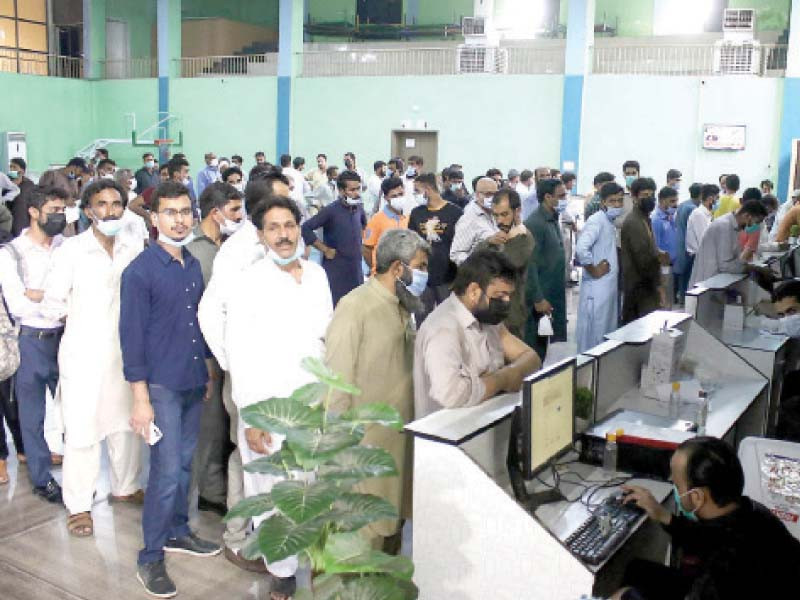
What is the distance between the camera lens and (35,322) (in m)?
4.11

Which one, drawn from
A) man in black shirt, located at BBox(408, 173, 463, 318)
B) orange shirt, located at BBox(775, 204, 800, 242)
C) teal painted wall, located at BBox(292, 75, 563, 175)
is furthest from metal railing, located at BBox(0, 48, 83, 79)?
orange shirt, located at BBox(775, 204, 800, 242)

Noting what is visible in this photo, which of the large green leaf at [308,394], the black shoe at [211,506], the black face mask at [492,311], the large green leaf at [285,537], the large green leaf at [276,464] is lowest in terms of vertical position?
the black shoe at [211,506]

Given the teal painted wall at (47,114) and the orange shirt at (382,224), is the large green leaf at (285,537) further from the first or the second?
the teal painted wall at (47,114)

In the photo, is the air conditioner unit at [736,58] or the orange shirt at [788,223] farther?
the air conditioner unit at [736,58]

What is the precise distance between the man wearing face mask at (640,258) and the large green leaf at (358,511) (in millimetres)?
4435

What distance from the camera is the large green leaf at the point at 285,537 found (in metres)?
1.93

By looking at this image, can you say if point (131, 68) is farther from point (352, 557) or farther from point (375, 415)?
point (352, 557)

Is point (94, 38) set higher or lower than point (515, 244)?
higher

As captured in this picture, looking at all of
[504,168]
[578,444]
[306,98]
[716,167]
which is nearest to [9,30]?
[306,98]

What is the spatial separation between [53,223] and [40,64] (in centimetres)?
1863

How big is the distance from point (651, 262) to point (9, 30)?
59.2 feet

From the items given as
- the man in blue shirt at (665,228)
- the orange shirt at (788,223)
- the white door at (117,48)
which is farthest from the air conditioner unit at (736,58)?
the white door at (117,48)

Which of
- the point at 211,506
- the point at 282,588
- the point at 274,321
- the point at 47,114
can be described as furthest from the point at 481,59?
the point at 282,588

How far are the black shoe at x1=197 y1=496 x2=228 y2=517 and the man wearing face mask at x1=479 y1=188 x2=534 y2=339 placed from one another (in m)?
1.98
